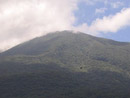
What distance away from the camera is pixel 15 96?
18875 cm

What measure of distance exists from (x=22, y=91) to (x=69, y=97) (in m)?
38.6

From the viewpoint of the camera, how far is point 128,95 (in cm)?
18438

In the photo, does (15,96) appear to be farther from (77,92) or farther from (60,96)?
(77,92)

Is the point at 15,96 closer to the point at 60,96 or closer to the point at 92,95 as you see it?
the point at 60,96

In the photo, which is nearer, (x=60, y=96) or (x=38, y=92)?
(x=60, y=96)

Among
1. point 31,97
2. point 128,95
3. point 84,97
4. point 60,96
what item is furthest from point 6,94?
point 128,95

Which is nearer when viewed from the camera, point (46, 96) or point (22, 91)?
point (46, 96)

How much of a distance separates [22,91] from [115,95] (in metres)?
68.0

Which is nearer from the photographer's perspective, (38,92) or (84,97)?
(84,97)

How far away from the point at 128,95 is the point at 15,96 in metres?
78.6

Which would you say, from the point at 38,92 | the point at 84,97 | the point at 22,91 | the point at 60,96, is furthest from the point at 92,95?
the point at 22,91

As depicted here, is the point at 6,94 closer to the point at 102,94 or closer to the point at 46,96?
the point at 46,96

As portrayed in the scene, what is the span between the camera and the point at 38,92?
198m

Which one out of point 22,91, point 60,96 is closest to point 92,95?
point 60,96
